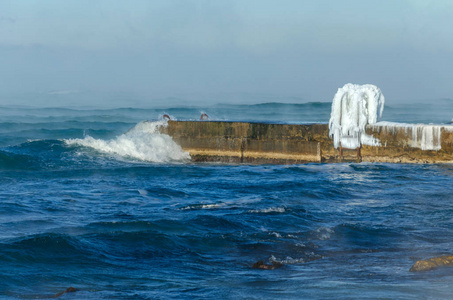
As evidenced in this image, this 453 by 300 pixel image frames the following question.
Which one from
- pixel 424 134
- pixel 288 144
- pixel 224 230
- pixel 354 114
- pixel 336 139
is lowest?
pixel 224 230

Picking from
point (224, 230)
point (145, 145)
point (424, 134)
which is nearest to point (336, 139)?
point (424, 134)

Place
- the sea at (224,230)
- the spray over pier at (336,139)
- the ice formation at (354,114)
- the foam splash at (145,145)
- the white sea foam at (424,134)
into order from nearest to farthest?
the sea at (224,230), the white sea foam at (424,134), the spray over pier at (336,139), the ice formation at (354,114), the foam splash at (145,145)

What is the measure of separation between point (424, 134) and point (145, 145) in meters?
8.43

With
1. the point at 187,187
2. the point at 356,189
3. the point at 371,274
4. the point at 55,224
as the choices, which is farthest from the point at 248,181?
the point at 371,274

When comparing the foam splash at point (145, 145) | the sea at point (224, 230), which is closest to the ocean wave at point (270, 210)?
the sea at point (224, 230)

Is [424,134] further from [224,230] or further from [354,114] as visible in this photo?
[224,230]

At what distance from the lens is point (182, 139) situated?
58.2 feet

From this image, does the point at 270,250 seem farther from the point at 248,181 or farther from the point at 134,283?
the point at 248,181

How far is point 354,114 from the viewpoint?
606 inches

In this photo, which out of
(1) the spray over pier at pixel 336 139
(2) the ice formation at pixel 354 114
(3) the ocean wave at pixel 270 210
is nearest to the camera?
(3) the ocean wave at pixel 270 210

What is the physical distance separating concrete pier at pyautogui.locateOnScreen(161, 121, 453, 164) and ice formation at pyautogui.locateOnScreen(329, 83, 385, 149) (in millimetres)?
170

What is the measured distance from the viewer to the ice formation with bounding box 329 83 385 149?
15.3 metres

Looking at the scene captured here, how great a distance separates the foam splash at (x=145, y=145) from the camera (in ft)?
57.9

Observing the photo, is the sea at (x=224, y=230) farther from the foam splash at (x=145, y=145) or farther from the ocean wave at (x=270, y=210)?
the foam splash at (x=145, y=145)
